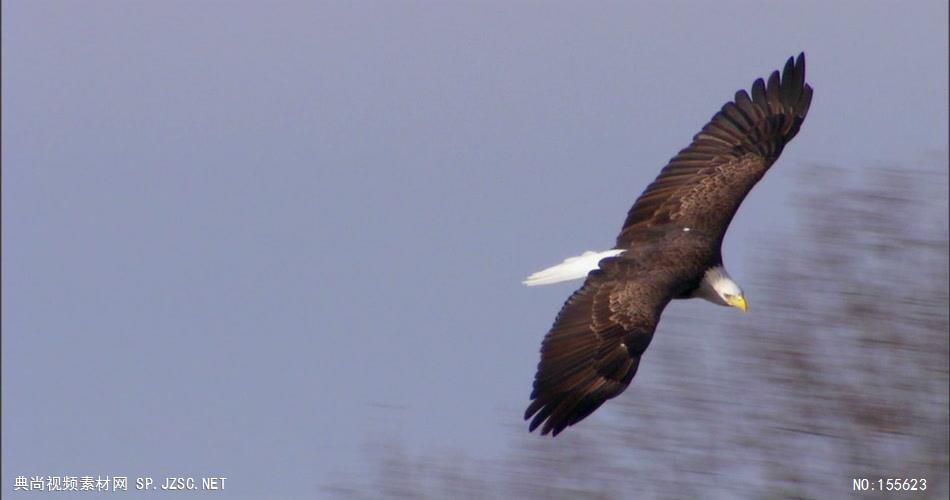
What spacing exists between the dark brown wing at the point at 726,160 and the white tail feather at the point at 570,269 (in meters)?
0.34

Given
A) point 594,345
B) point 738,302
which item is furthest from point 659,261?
point 594,345

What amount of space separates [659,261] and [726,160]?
143cm

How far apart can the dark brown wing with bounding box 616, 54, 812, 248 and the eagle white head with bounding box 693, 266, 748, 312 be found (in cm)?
41

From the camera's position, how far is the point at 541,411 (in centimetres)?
974

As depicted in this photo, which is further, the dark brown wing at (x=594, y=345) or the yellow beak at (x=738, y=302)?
the yellow beak at (x=738, y=302)

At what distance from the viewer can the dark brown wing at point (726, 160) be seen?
1155cm

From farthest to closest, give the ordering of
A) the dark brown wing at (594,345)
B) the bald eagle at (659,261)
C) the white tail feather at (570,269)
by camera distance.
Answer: the white tail feather at (570,269), the bald eagle at (659,261), the dark brown wing at (594,345)

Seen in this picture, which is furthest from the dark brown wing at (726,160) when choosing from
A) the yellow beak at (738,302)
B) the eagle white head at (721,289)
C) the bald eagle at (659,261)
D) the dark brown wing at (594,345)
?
the dark brown wing at (594,345)

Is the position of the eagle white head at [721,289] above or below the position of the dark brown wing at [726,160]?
below

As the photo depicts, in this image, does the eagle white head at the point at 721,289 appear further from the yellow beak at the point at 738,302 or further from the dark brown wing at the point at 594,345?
the dark brown wing at the point at 594,345

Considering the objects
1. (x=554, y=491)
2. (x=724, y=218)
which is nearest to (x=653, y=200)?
(x=724, y=218)

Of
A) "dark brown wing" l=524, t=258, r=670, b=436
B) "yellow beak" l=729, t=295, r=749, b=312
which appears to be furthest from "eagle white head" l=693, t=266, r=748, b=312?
"dark brown wing" l=524, t=258, r=670, b=436

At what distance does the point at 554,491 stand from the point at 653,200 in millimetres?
1943

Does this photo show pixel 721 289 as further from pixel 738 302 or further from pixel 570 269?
pixel 570 269
